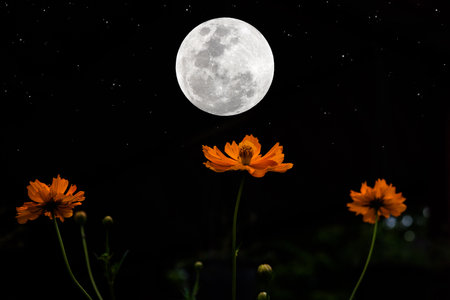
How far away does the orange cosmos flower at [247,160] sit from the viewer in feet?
1.64

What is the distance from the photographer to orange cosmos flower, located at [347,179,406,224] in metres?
0.59

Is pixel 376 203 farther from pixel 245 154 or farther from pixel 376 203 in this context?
pixel 245 154

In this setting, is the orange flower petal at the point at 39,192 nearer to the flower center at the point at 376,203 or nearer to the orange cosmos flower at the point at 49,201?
the orange cosmos flower at the point at 49,201

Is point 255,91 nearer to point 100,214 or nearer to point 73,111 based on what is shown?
point 73,111

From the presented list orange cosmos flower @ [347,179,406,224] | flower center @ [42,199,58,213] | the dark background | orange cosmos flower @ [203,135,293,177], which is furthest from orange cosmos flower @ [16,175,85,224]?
the dark background

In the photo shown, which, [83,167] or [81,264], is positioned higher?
[83,167]

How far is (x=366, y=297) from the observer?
10.2 ft

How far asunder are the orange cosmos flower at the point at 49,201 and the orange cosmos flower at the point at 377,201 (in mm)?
320

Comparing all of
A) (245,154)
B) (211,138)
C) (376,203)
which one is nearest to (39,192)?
(245,154)

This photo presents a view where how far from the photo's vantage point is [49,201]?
1.75 feet

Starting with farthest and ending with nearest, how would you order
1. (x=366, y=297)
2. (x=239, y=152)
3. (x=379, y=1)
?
(x=366, y=297) < (x=379, y=1) < (x=239, y=152)

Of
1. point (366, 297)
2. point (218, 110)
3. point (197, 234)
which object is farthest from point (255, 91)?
point (197, 234)

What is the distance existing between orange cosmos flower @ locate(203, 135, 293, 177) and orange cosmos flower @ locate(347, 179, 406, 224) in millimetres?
139

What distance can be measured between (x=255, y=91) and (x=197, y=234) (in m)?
2.63
